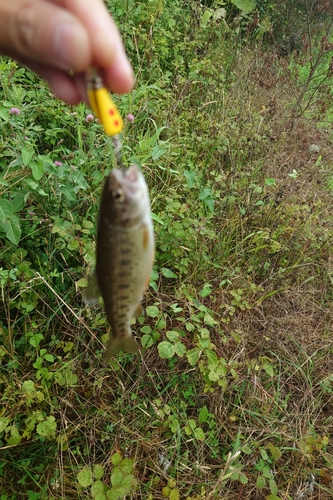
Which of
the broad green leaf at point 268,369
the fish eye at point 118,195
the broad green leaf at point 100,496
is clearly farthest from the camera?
the broad green leaf at point 268,369

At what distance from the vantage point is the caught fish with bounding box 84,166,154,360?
1.31 meters

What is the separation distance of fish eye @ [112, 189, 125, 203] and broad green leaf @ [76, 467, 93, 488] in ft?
5.33

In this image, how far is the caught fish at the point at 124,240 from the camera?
1.31 m

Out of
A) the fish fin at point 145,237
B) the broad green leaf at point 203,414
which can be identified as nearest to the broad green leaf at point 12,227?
the fish fin at point 145,237

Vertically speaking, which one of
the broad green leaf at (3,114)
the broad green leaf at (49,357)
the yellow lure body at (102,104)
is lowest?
the broad green leaf at (49,357)

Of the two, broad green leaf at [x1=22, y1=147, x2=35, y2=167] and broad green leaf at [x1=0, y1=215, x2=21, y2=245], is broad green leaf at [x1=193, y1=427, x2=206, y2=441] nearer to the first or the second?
broad green leaf at [x1=0, y1=215, x2=21, y2=245]

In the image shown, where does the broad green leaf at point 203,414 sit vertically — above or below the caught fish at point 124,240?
below

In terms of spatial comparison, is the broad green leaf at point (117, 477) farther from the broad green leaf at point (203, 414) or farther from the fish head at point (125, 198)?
the fish head at point (125, 198)

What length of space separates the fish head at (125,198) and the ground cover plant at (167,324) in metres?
1.19

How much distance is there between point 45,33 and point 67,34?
0.09 m

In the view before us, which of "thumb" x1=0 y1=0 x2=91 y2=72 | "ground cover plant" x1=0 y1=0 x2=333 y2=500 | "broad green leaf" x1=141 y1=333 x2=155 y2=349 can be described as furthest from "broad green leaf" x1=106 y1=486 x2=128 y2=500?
"thumb" x1=0 y1=0 x2=91 y2=72

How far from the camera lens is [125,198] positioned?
1.30 meters

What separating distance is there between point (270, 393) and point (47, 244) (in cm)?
194

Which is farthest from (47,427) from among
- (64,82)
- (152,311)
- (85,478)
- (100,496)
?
(64,82)
